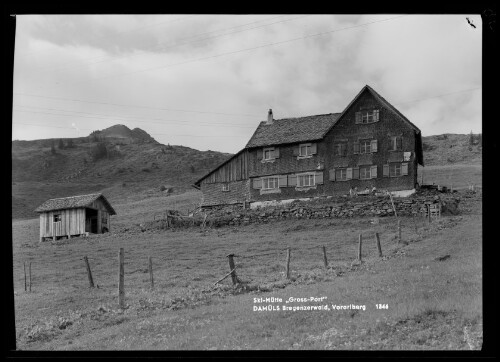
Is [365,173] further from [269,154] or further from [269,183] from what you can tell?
[269,183]

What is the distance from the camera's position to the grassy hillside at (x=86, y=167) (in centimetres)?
1054

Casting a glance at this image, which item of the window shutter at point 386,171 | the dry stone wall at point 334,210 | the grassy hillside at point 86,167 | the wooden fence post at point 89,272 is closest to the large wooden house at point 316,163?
the window shutter at point 386,171

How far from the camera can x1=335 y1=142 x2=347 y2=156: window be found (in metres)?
28.2

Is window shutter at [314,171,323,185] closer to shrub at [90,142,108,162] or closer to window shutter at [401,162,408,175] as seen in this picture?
window shutter at [401,162,408,175]

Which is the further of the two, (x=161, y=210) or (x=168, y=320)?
(x=161, y=210)

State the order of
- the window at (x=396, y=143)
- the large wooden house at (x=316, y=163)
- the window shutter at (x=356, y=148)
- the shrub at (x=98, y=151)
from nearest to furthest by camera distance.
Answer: the shrub at (x=98, y=151) < the window at (x=396, y=143) < the large wooden house at (x=316, y=163) < the window shutter at (x=356, y=148)

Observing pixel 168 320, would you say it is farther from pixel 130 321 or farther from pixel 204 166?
pixel 204 166

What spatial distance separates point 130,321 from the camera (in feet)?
38.9

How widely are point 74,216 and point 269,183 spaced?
57.2ft

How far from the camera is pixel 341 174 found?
86.8 feet

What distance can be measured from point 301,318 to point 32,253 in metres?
5.49

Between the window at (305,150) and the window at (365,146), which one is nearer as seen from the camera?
the window at (365,146)

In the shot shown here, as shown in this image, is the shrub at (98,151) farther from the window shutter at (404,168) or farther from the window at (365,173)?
the window shutter at (404,168)
